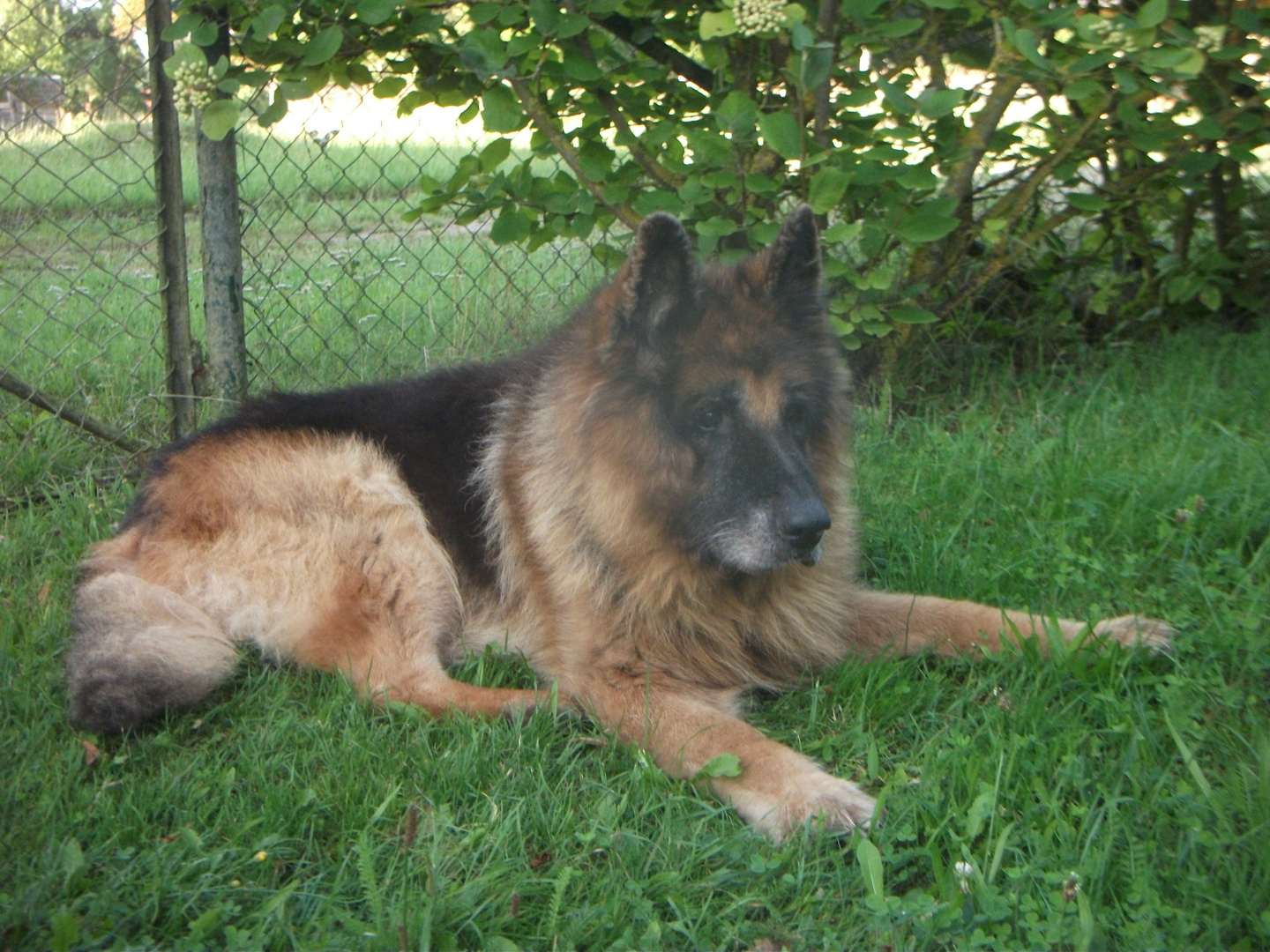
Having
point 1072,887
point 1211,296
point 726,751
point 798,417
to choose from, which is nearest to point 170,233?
point 798,417

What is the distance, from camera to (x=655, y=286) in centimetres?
290

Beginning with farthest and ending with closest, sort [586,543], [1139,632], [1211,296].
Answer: [1211,296]
[586,543]
[1139,632]

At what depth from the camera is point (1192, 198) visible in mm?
5504

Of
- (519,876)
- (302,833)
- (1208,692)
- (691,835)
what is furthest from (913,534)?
(302,833)

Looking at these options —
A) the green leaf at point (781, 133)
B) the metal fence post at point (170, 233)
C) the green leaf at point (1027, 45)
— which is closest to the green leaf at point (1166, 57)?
the green leaf at point (1027, 45)

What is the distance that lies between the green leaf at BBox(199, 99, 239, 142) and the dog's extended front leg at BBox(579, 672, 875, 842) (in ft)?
7.87

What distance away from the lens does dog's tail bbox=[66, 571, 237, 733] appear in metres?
2.65

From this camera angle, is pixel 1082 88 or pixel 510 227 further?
pixel 510 227

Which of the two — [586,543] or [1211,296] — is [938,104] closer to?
[586,543]

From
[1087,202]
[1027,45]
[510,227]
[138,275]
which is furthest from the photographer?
[138,275]

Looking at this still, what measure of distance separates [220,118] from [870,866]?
3297mm

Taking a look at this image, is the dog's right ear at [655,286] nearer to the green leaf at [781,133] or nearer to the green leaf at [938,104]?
the green leaf at [781,133]

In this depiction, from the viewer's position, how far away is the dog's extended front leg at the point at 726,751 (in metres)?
2.45

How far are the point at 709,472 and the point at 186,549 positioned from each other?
1.76 metres
